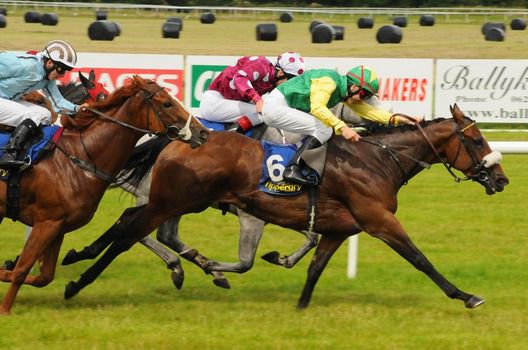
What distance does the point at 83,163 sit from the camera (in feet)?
22.9

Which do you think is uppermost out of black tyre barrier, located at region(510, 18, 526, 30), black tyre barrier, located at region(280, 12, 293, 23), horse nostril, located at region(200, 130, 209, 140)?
horse nostril, located at region(200, 130, 209, 140)

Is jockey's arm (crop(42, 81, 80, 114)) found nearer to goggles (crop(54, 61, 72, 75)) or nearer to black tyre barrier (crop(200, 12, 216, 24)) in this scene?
goggles (crop(54, 61, 72, 75))

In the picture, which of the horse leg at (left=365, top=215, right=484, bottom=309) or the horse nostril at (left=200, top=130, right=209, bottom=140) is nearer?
the horse nostril at (left=200, top=130, right=209, bottom=140)

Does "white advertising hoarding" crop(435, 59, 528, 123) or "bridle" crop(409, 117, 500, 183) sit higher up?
"bridle" crop(409, 117, 500, 183)

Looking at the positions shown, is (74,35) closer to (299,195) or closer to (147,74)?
(147,74)

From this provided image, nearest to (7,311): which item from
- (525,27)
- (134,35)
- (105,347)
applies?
(105,347)

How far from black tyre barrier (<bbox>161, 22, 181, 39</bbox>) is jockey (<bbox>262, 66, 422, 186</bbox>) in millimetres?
24361

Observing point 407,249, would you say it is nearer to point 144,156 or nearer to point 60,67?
point 144,156

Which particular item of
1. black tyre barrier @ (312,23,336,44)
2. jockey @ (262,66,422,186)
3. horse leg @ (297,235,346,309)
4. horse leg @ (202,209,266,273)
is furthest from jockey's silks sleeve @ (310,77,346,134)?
black tyre barrier @ (312,23,336,44)

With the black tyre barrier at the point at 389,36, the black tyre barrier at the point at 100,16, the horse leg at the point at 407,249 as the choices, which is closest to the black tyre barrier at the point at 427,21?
the black tyre barrier at the point at 389,36

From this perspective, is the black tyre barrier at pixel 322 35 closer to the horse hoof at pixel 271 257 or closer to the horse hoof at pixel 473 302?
the horse hoof at pixel 271 257

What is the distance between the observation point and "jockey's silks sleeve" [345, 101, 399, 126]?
7.80 meters

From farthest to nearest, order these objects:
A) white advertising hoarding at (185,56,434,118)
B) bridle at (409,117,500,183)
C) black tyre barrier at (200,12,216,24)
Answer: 1. black tyre barrier at (200,12,216,24)
2. white advertising hoarding at (185,56,434,118)
3. bridle at (409,117,500,183)

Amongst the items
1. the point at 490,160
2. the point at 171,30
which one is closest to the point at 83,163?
the point at 490,160
